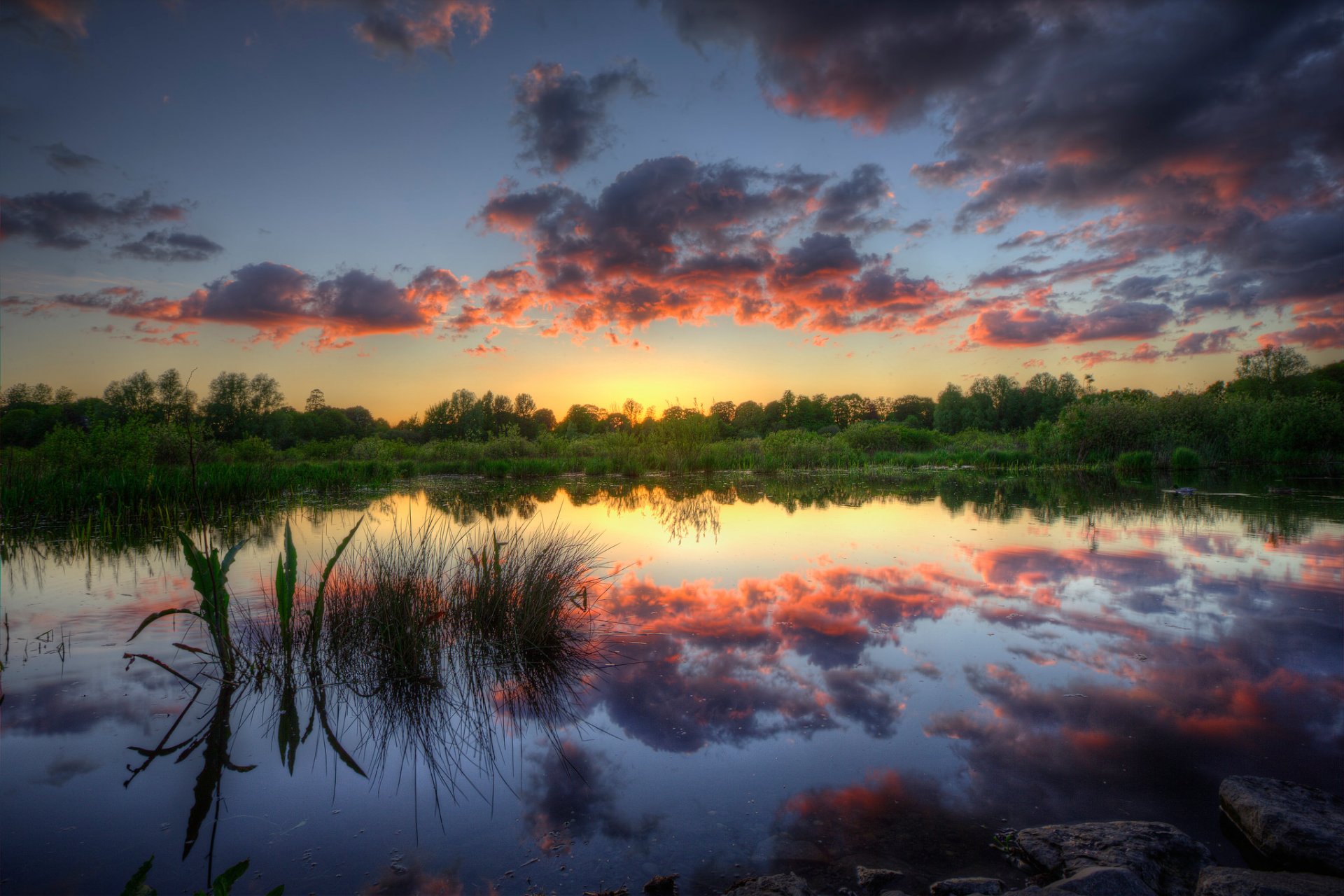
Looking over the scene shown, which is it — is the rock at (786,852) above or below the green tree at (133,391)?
below

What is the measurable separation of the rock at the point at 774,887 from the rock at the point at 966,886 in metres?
0.54

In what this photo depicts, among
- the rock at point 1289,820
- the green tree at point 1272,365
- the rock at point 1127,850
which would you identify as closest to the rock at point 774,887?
the rock at point 1127,850

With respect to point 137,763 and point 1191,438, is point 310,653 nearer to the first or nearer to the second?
point 137,763

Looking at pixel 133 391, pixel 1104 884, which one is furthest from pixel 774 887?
pixel 133 391

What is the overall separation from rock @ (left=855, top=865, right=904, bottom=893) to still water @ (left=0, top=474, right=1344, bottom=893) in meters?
0.11

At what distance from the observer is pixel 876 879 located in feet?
8.20

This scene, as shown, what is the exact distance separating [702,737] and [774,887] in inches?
59.1

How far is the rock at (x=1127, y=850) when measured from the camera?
95.9 inches

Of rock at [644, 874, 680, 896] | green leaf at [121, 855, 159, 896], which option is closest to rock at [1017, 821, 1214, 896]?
rock at [644, 874, 680, 896]

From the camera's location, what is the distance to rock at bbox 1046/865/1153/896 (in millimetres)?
2154

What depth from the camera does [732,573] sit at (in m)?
8.34

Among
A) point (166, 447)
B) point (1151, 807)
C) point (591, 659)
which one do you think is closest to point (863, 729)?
point (1151, 807)

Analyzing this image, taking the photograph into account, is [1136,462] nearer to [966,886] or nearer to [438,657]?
[966,886]

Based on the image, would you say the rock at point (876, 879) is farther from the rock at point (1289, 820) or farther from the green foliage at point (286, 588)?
the green foliage at point (286, 588)
